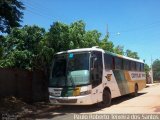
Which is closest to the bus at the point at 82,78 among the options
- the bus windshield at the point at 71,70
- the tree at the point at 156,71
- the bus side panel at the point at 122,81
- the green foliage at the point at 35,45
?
the bus windshield at the point at 71,70

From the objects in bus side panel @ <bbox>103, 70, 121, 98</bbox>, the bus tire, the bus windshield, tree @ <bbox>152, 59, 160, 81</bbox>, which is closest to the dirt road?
the bus tire

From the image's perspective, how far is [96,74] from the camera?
1625cm

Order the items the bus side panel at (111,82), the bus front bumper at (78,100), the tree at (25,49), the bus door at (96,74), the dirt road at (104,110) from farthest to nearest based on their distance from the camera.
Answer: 1. the tree at (25,49)
2. the bus side panel at (111,82)
3. the bus door at (96,74)
4. the bus front bumper at (78,100)
5. the dirt road at (104,110)

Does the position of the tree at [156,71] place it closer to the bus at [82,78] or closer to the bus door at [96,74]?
the bus at [82,78]

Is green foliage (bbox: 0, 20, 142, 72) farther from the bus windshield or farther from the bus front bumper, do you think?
the bus front bumper

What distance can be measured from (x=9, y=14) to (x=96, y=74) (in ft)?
17.2

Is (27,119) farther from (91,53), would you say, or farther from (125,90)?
(125,90)

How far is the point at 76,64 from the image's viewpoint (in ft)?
53.0

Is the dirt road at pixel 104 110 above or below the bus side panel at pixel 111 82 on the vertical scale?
below

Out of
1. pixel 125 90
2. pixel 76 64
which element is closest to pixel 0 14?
pixel 76 64

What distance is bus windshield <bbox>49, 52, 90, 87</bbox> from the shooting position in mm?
15680

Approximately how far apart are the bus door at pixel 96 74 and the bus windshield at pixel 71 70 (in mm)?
338

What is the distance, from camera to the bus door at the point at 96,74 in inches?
626

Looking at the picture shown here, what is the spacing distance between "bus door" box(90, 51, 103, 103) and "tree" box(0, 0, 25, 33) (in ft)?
A: 13.6
